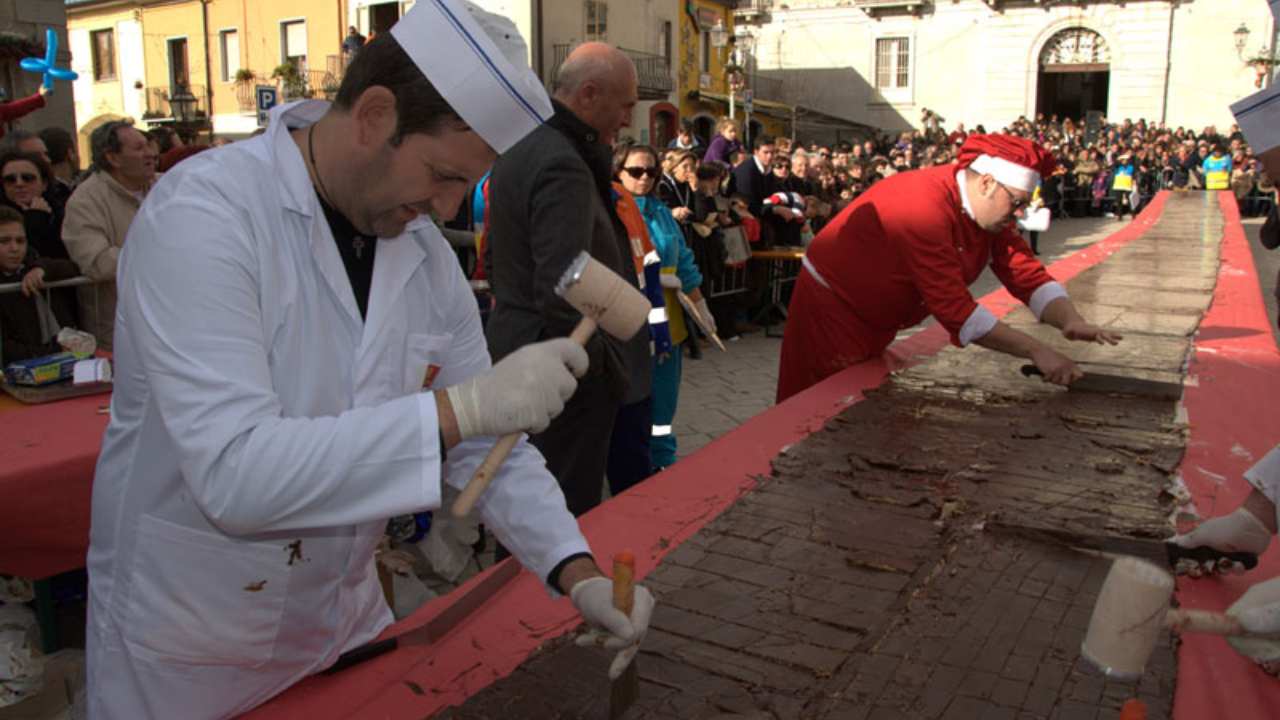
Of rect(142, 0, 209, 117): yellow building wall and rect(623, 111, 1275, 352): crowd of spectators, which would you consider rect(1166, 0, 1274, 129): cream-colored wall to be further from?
rect(142, 0, 209, 117): yellow building wall

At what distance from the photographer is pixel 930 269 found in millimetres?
3330

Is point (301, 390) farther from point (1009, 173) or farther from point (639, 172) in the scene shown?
point (639, 172)

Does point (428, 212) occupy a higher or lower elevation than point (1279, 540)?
higher

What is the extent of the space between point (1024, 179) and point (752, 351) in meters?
4.79

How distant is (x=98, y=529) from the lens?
1448 mm

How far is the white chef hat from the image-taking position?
1271 mm

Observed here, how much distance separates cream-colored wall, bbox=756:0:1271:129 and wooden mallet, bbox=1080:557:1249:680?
30076 millimetres

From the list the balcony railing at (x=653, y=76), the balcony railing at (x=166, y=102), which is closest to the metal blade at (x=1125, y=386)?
the balcony railing at (x=653, y=76)

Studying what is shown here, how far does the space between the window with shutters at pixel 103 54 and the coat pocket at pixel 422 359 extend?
32579 mm

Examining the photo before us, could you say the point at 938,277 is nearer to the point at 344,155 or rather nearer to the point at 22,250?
the point at 344,155

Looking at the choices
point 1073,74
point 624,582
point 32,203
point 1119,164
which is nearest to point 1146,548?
point 624,582

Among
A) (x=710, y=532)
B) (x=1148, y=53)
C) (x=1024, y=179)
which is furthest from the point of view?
(x=1148, y=53)

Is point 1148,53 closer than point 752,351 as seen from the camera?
No

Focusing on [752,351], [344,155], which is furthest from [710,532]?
[752,351]
